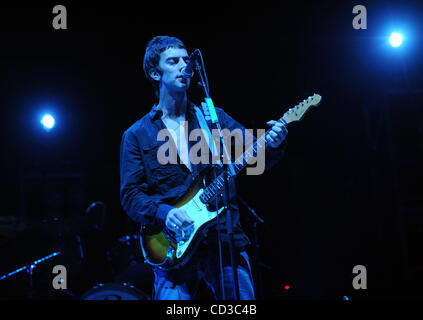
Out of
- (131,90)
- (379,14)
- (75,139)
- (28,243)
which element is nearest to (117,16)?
(131,90)

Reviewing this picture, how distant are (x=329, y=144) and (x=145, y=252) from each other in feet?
11.3

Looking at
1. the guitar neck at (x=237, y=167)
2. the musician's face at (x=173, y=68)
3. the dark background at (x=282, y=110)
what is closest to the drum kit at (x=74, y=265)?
the dark background at (x=282, y=110)

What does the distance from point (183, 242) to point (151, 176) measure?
1.73 ft

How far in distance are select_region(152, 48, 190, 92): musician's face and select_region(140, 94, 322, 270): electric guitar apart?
679 millimetres

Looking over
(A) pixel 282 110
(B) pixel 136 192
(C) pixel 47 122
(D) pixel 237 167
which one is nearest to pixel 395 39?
(A) pixel 282 110

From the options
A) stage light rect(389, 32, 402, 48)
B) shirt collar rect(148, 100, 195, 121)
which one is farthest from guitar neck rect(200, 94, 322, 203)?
stage light rect(389, 32, 402, 48)

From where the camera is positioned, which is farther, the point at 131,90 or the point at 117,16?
the point at 131,90

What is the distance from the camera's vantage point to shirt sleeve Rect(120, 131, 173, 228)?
244 cm

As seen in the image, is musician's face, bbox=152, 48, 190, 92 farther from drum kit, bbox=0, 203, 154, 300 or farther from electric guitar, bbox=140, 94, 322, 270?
drum kit, bbox=0, 203, 154, 300

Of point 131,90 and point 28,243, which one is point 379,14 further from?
point 28,243

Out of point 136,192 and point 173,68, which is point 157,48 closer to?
point 173,68

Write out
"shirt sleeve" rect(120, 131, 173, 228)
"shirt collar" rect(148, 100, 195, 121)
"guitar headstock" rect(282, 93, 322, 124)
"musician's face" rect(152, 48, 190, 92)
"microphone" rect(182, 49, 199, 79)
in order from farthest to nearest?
"shirt collar" rect(148, 100, 195, 121) < "musician's face" rect(152, 48, 190, 92) < "guitar headstock" rect(282, 93, 322, 124) < "shirt sleeve" rect(120, 131, 173, 228) < "microphone" rect(182, 49, 199, 79)

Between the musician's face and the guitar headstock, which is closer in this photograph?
the guitar headstock

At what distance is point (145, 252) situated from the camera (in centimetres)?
257
